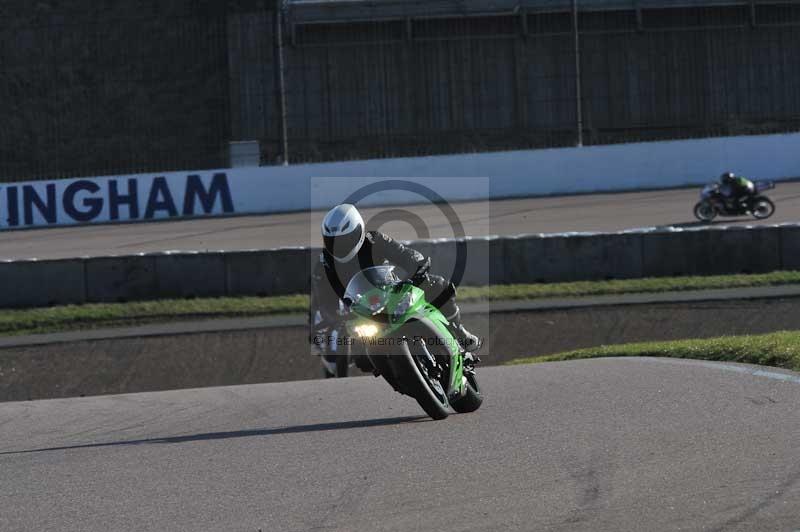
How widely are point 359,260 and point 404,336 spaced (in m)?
0.55

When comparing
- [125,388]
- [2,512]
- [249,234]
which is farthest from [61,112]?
[2,512]

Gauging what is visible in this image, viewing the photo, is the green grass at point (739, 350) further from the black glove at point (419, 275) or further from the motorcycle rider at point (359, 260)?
the black glove at point (419, 275)

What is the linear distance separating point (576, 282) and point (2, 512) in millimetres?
14043

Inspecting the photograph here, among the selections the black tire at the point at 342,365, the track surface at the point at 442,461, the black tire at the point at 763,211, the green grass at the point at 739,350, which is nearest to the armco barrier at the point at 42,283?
the black tire at the point at 342,365

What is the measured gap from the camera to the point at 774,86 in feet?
115

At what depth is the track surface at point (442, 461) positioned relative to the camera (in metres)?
4.87

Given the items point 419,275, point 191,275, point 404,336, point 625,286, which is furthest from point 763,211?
point 404,336

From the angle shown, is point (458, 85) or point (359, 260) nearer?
point (359, 260)

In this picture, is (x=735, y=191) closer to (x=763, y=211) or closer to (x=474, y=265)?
(x=763, y=211)

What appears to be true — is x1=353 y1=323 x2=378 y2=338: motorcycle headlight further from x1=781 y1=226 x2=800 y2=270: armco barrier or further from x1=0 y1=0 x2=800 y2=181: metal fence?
x1=0 y1=0 x2=800 y2=181: metal fence

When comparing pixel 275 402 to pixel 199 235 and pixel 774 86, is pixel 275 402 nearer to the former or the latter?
pixel 199 235

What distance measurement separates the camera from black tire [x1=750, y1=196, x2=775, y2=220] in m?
23.2

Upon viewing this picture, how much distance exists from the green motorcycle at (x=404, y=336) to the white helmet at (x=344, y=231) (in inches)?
6.5

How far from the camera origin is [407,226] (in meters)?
25.6
